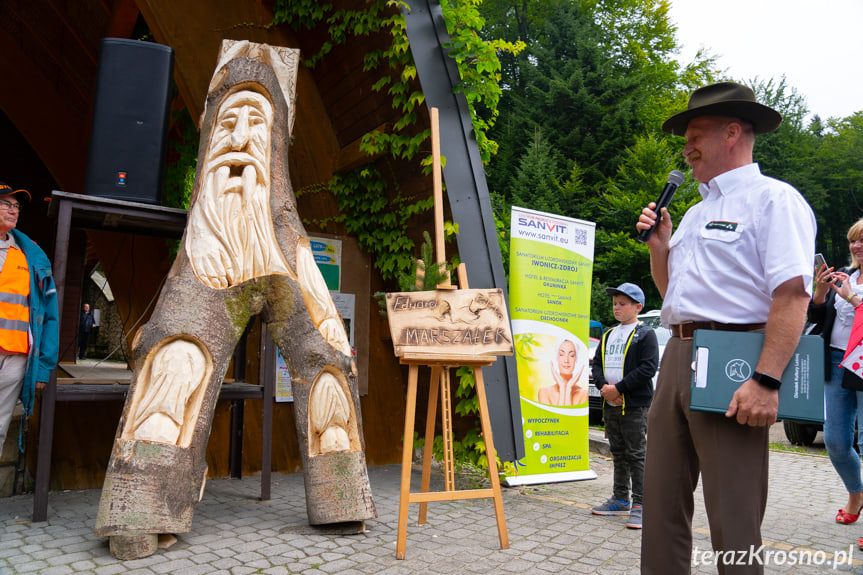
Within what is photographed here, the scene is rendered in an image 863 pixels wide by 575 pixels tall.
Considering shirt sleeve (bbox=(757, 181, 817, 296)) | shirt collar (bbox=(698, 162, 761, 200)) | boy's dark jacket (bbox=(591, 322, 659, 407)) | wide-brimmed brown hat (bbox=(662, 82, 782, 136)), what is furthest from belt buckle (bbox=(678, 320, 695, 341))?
boy's dark jacket (bbox=(591, 322, 659, 407))

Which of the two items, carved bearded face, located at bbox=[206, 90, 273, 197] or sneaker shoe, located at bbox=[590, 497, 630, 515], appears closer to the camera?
carved bearded face, located at bbox=[206, 90, 273, 197]

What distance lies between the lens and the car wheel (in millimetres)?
8383

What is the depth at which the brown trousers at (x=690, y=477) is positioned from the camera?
7.14 feet

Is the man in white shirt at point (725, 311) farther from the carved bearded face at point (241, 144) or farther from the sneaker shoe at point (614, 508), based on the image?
the carved bearded face at point (241, 144)

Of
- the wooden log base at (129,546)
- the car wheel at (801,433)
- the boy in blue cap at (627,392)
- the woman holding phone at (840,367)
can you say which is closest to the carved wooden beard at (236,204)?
the wooden log base at (129,546)

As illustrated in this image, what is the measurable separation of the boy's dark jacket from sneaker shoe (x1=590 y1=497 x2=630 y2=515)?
742mm

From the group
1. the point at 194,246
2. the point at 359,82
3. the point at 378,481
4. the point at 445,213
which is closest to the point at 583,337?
the point at 445,213

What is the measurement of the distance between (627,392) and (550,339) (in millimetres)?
1431

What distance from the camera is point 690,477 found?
95.9 inches

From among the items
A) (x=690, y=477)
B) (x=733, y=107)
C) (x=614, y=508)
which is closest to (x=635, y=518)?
(x=614, y=508)

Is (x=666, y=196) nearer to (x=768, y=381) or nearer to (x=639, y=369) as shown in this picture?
(x=768, y=381)

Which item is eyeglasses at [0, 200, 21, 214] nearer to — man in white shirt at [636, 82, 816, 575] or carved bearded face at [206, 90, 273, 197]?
carved bearded face at [206, 90, 273, 197]

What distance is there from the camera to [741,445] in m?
2.21

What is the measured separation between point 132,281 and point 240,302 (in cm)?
384
